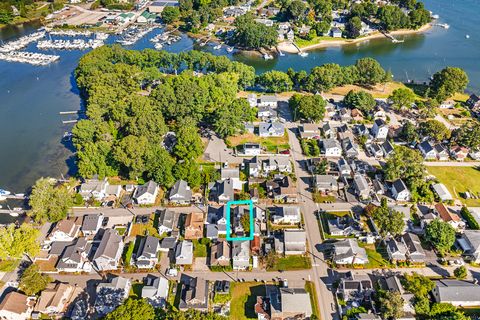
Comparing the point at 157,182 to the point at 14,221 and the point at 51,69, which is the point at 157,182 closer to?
the point at 14,221

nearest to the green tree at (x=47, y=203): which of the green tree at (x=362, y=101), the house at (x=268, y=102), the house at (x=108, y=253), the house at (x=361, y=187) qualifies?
the house at (x=108, y=253)

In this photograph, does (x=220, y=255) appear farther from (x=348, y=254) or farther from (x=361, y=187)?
(x=361, y=187)

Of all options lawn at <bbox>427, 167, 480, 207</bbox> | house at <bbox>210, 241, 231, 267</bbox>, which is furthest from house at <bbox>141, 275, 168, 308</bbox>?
lawn at <bbox>427, 167, 480, 207</bbox>

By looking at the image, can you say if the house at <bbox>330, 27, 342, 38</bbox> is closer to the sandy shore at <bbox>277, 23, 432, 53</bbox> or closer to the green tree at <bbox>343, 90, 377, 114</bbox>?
the sandy shore at <bbox>277, 23, 432, 53</bbox>

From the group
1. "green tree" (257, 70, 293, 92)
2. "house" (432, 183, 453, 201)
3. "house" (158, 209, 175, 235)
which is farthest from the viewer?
"green tree" (257, 70, 293, 92)

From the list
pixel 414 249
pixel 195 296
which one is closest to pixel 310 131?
pixel 414 249

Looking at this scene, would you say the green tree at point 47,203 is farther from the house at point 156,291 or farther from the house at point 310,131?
the house at point 310,131
